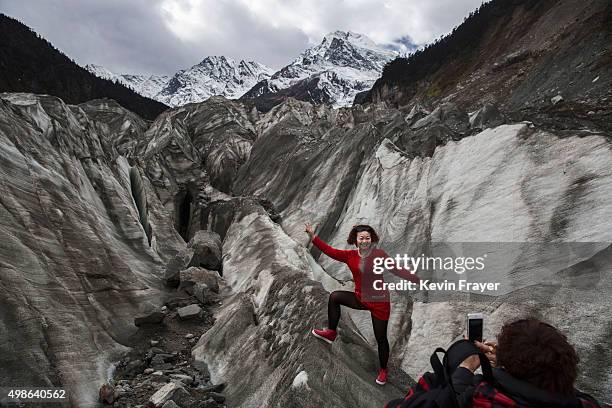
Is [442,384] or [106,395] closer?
[442,384]

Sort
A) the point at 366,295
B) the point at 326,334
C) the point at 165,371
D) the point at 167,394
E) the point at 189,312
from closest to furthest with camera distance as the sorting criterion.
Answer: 1. the point at 366,295
2. the point at 326,334
3. the point at 167,394
4. the point at 165,371
5. the point at 189,312

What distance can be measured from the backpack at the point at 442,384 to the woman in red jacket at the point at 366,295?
9.33ft

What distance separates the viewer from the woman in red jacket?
609 cm

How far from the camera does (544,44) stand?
144 feet

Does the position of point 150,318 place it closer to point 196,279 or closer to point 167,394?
point 196,279

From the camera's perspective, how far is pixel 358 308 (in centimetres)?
639

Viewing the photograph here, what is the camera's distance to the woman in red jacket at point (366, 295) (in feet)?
20.0

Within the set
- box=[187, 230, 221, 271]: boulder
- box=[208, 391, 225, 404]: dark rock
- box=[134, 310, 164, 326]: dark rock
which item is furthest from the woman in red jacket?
box=[187, 230, 221, 271]: boulder

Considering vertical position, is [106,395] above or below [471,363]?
below

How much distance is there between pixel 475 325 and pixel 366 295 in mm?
2468

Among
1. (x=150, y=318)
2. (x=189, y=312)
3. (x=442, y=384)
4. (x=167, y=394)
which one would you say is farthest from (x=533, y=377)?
(x=189, y=312)

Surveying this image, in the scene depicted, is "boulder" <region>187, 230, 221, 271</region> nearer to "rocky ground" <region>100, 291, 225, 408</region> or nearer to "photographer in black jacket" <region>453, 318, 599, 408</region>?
"rocky ground" <region>100, 291, 225, 408</region>

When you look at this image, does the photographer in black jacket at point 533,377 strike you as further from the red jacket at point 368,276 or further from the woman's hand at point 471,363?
the red jacket at point 368,276

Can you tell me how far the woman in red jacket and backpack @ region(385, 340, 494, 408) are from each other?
2.85 metres
